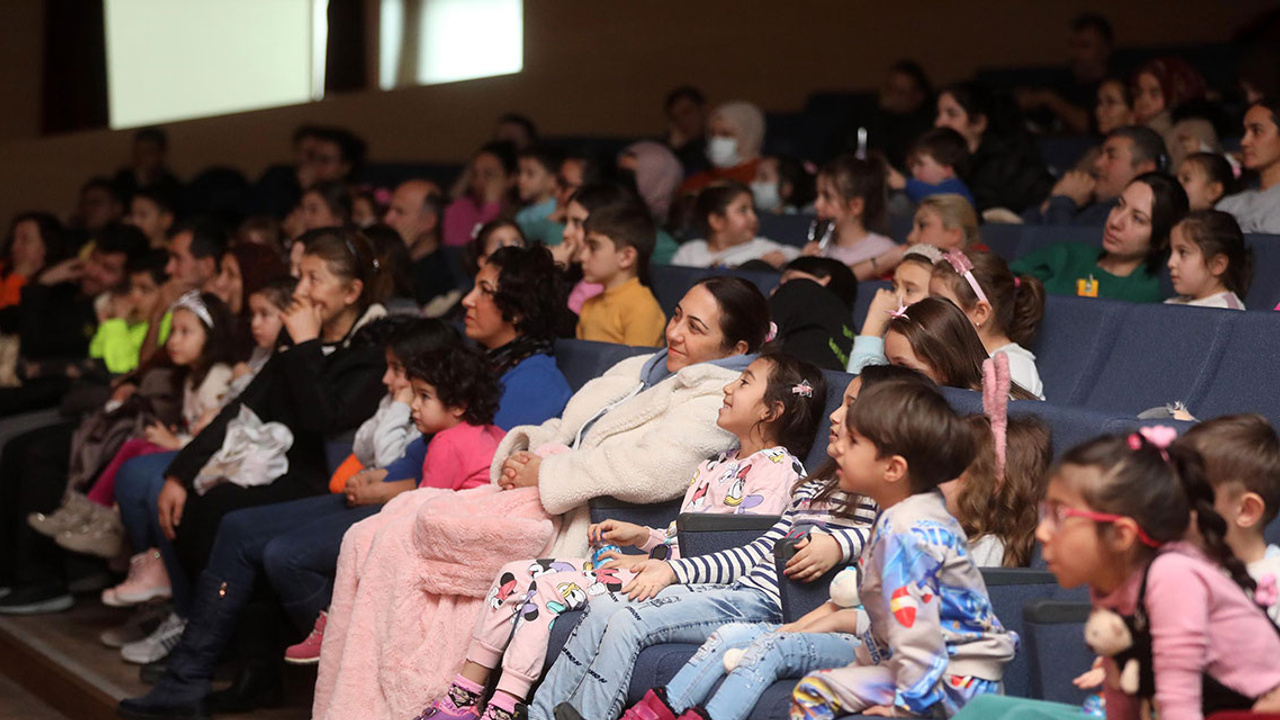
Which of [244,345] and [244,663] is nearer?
[244,663]

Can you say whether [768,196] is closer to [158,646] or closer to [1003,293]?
[1003,293]

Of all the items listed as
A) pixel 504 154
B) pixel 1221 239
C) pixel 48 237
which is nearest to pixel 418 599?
pixel 1221 239

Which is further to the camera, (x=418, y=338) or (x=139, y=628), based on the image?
(x=139, y=628)

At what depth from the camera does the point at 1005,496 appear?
7.66ft

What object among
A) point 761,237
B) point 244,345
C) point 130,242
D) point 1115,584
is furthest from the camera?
point 130,242

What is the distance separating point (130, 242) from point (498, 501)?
3076mm

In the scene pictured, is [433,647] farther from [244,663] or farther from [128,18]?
[128,18]

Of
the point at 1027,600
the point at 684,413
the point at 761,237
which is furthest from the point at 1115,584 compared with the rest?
the point at 761,237

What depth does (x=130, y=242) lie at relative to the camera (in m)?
5.59

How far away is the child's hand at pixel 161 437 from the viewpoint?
13.9 feet

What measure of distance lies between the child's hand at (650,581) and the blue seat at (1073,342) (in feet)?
3.23

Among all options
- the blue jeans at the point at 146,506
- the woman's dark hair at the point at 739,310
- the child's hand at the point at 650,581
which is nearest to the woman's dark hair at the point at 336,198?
the blue jeans at the point at 146,506

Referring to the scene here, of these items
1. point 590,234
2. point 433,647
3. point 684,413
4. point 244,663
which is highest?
point 590,234

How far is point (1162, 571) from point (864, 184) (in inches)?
111
